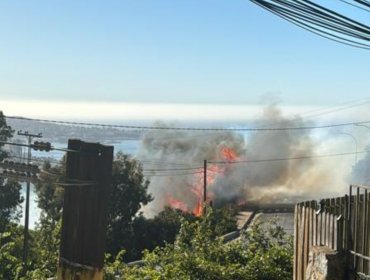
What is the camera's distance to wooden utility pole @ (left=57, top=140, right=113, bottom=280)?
13.9 ft

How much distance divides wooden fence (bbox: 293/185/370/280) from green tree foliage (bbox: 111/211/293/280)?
259cm

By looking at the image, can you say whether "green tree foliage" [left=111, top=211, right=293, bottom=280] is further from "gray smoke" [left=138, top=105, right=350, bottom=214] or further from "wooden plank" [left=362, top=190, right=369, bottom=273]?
"gray smoke" [left=138, top=105, right=350, bottom=214]

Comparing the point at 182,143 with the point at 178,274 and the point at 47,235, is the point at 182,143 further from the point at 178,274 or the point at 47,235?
the point at 178,274

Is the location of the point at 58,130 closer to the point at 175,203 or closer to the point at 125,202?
the point at 125,202

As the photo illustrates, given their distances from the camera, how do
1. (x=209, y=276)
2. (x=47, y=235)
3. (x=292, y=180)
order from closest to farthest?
1. (x=209, y=276)
2. (x=47, y=235)
3. (x=292, y=180)

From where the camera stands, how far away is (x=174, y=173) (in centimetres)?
6738

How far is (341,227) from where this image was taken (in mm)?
6484

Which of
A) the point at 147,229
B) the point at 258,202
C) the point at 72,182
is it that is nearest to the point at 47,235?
the point at 147,229

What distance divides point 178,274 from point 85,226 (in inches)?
224

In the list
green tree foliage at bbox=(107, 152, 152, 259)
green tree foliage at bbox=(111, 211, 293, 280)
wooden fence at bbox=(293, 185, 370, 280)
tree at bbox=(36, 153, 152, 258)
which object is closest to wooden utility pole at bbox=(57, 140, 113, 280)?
wooden fence at bbox=(293, 185, 370, 280)

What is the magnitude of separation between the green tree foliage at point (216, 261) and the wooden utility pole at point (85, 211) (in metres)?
5.53

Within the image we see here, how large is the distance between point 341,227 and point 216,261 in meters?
4.87

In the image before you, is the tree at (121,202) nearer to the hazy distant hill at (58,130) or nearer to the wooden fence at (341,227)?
the hazy distant hill at (58,130)

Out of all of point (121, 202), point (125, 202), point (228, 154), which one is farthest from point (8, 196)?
point (228, 154)
